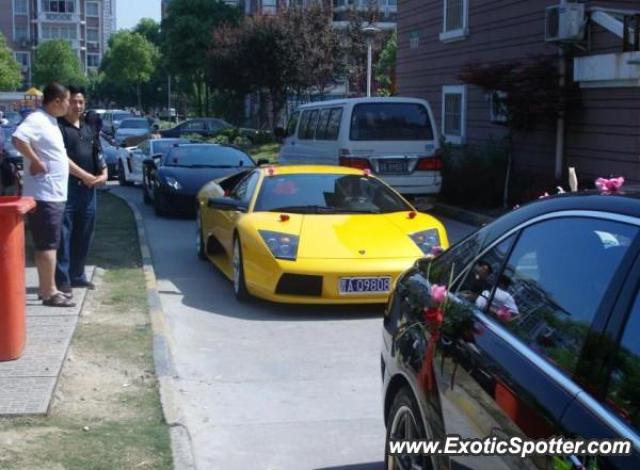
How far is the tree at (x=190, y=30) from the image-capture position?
53.2 meters

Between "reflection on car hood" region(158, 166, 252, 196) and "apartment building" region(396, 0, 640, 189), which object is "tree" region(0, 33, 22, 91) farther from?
"reflection on car hood" region(158, 166, 252, 196)

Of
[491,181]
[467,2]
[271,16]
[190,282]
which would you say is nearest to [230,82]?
[271,16]

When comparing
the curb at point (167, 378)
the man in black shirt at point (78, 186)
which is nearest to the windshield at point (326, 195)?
the curb at point (167, 378)

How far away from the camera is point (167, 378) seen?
6508 mm

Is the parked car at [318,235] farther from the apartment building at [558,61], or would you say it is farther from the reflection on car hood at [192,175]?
the reflection on car hood at [192,175]

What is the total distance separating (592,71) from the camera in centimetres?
1390

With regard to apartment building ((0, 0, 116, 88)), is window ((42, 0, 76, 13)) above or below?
above

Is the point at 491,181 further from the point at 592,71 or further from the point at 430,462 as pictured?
the point at 430,462

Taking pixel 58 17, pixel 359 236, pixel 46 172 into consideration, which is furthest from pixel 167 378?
pixel 58 17

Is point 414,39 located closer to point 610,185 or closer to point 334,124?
point 334,124

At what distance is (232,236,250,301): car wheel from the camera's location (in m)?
9.19

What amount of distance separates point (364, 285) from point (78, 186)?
2.73 m

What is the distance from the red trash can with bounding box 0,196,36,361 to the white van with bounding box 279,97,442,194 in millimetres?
9168

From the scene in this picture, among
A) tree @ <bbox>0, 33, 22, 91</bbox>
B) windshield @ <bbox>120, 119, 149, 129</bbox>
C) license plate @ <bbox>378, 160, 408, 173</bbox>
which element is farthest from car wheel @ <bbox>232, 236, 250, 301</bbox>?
tree @ <bbox>0, 33, 22, 91</bbox>
